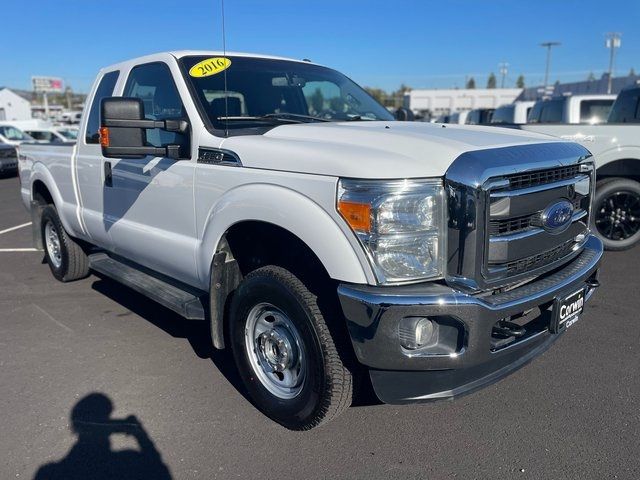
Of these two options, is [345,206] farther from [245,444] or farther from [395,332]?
[245,444]

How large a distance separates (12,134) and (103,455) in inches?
858

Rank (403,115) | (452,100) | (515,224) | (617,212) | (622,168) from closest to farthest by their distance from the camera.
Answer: (515,224) < (403,115) < (622,168) < (617,212) < (452,100)

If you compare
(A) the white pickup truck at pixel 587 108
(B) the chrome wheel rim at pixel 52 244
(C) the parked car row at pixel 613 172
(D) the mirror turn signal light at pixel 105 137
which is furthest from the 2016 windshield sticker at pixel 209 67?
(A) the white pickup truck at pixel 587 108

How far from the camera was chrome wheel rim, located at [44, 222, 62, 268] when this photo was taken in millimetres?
5988

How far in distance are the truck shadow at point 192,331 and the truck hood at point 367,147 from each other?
1.12 metres

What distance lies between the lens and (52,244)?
20.1 ft

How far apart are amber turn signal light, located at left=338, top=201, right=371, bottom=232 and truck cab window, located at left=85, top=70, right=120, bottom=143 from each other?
9.56ft

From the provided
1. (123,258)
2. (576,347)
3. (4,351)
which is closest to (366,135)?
(576,347)

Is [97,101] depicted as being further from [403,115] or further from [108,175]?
[403,115]

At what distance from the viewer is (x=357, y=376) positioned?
290cm

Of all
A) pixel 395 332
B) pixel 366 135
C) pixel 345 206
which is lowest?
pixel 395 332

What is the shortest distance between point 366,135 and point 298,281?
2.81ft

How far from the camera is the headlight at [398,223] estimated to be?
2.45 meters

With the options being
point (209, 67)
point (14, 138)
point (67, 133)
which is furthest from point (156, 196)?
point (67, 133)
